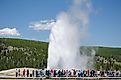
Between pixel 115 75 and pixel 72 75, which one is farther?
pixel 115 75

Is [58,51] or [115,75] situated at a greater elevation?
[58,51]

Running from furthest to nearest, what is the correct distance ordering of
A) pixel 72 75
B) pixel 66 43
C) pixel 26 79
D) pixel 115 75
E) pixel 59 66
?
pixel 66 43, pixel 59 66, pixel 115 75, pixel 72 75, pixel 26 79

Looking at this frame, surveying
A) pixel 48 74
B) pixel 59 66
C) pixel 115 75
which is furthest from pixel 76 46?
pixel 48 74

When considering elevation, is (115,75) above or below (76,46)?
below

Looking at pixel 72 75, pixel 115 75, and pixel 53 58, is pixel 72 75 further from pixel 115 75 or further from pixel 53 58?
pixel 53 58

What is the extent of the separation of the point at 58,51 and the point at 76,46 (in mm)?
5492

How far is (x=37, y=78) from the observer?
3047cm

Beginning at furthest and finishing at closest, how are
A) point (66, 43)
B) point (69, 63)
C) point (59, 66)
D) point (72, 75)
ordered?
point (66, 43), point (69, 63), point (59, 66), point (72, 75)

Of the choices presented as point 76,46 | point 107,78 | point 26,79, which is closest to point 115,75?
point 107,78

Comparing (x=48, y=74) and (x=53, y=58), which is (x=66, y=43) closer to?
(x=53, y=58)

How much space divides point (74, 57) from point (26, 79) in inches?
712

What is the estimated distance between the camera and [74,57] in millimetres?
46719

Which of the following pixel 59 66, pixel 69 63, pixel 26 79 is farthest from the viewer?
pixel 69 63

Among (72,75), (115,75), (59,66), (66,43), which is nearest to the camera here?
(72,75)
